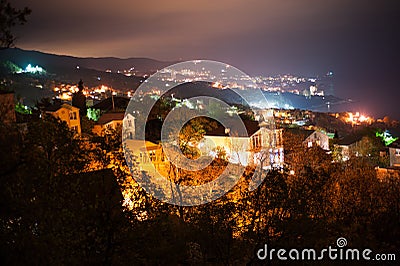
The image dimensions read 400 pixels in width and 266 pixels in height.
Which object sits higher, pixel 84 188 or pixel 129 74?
pixel 129 74

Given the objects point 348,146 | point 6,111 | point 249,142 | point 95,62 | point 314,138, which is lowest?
point 348,146

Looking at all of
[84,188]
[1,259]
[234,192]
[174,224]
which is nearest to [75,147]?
[84,188]

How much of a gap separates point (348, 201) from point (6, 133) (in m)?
12.5

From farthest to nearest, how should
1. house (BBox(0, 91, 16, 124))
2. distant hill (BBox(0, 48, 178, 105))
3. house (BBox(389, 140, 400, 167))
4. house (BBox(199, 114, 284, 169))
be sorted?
distant hill (BBox(0, 48, 178, 105)) < house (BBox(389, 140, 400, 167)) < house (BBox(199, 114, 284, 169)) < house (BBox(0, 91, 16, 124))

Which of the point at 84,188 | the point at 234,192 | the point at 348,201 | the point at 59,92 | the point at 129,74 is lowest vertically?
the point at 348,201

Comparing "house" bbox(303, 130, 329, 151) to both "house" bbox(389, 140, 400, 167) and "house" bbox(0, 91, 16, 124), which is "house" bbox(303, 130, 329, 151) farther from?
"house" bbox(0, 91, 16, 124)

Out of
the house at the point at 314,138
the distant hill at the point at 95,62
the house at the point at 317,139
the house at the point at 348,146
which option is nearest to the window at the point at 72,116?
the house at the point at 314,138

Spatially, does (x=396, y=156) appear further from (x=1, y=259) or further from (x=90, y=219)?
(x=1, y=259)

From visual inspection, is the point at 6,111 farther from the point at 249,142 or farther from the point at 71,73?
the point at 71,73

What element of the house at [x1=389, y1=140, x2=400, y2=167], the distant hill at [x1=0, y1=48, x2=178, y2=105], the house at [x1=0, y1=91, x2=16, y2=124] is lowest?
the house at [x1=389, y1=140, x2=400, y2=167]

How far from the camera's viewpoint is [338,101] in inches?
3996

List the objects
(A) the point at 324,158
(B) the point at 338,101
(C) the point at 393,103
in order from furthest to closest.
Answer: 1. (B) the point at 338,101
2. (C) the point at 393,103
3. (A) the point at 324,158

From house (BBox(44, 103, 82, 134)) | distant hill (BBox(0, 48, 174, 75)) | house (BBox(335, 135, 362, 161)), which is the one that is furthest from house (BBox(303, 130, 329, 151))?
distant hill (BBox(0, 48, 174, 75))

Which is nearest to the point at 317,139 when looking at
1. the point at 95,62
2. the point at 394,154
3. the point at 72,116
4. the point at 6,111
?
the point at 394,154
